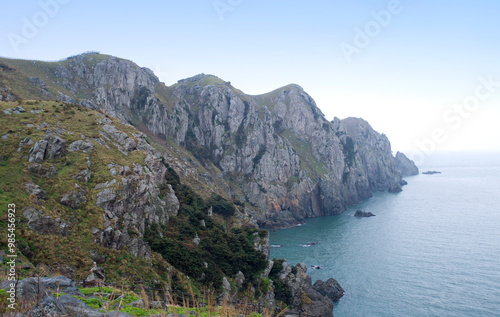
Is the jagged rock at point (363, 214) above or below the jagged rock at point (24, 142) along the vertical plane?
below

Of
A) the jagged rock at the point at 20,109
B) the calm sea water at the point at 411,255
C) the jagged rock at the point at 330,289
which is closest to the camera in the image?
the jagged rock at the point at 20,109

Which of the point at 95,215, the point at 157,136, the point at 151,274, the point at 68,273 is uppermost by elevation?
the point at 157,136

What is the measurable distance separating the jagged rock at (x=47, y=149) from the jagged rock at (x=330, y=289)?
5296cm

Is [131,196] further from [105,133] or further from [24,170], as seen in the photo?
[105,133]

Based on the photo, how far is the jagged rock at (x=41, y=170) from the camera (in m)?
31.2

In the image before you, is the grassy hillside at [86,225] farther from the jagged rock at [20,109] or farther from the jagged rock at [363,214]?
the jagged rock at [363,214]

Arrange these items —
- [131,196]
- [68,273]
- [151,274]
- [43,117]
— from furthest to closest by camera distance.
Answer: [43,117]
[131,196]
[151,274]
[68,273]

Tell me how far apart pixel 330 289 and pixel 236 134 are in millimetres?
96202

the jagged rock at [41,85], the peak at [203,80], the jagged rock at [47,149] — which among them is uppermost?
the peak at [203,80]

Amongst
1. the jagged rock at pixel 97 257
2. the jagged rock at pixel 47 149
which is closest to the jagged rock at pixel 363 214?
the jagged rock at pixel 97 257

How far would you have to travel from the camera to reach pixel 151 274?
98.5 feet

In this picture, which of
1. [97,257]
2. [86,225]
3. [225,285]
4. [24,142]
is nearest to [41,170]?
[24,142]

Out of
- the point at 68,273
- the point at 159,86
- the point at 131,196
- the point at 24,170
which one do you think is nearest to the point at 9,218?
the point at 68,273

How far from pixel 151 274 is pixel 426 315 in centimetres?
4671
